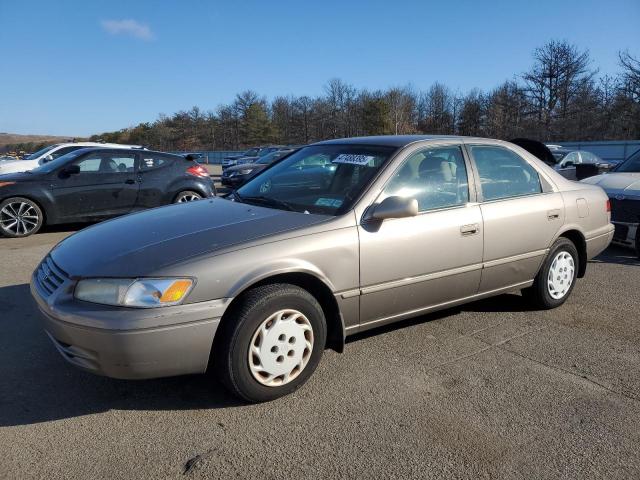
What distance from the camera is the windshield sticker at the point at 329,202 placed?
11.2ft

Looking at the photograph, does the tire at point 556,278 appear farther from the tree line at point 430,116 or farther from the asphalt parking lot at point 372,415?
the tree line at point 430,116

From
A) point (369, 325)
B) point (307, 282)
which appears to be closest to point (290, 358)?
point (307, 282)

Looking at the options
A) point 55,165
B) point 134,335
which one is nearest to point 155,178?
point 55,165

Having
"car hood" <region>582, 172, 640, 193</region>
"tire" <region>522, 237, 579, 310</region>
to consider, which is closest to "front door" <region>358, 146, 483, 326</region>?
"tire" <region>522, 237, 579, 310</region>

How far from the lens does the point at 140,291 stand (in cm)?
264

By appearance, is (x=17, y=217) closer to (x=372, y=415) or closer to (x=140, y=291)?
(x=140, y=291)

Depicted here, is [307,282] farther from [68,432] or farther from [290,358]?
[68,432]

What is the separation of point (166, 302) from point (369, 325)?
1.41 meters

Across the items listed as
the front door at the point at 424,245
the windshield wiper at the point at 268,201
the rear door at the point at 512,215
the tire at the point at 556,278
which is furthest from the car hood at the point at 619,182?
the windshield wiper at the point at 268,201

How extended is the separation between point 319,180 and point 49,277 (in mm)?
Answer: 1937

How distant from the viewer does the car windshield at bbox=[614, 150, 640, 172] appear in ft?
25.8

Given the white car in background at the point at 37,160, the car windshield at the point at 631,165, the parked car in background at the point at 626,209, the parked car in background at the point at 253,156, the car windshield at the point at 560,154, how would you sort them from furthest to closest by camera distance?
the parked car in background at the point at 253,156
the car windshield at the point at 560,154
the white car in background at the point at 37,160
the car windshield at the point at 631,165
the parked car in background at the point at 626,209

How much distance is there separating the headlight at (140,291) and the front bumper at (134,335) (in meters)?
0.04

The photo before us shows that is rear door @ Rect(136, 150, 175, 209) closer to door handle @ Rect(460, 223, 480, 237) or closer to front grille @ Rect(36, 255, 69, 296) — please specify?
front grille @ Rect(36, 255, 69, 296)
